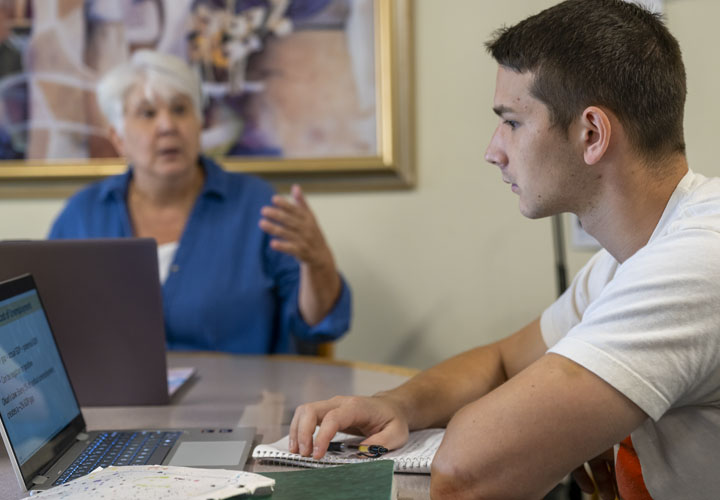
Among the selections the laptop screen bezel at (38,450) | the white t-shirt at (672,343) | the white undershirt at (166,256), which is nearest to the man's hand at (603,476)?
the white t-shirt at (672,343)

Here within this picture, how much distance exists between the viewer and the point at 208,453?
107cm

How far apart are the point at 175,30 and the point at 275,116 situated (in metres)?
0.42

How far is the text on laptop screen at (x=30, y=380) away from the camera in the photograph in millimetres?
928

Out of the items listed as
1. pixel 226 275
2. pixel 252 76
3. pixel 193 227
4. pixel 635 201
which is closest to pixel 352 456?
pixel 635 201

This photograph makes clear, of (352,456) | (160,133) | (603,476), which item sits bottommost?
(603,476)

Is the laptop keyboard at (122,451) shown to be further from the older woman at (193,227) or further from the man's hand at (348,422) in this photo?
the older woman at (193,227)

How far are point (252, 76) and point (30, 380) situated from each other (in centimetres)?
170

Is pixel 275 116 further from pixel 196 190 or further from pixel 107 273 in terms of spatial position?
pixel 107 273

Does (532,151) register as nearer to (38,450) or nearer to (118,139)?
(38,450)

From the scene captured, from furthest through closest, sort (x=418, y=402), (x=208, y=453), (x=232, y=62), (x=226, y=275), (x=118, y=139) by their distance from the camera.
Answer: (x=232, y=62), (x=118, y=139), (x=226, y=275), (x=418, y=402), (x=208, y=453)

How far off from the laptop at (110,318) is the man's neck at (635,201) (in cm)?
76

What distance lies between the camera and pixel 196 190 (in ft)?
7.49

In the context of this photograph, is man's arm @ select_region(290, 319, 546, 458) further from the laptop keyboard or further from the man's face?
the man's face

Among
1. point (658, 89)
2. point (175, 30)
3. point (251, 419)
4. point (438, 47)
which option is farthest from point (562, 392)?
point (175, 30)
